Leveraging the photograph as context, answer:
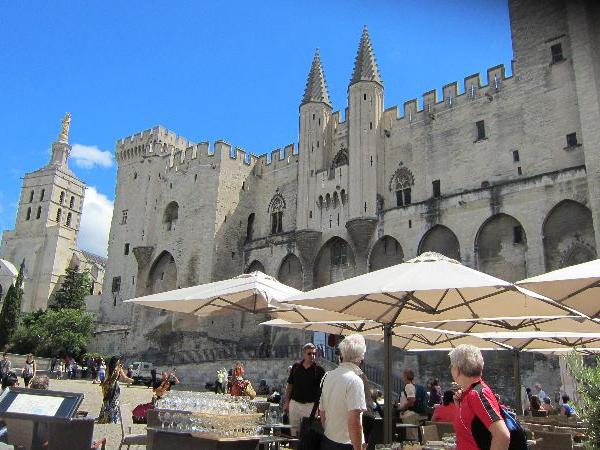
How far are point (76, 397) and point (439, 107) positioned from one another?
84.4 feet

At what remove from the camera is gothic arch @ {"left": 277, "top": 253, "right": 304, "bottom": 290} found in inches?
1191

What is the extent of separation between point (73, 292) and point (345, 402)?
54.9 meters

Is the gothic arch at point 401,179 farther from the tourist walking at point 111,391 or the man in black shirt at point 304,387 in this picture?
the man in black shirt at point 304,387

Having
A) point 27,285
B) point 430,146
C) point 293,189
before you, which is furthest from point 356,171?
point 27,285

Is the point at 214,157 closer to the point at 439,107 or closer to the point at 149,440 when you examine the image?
the point at 439,107

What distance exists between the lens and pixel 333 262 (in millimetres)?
29125

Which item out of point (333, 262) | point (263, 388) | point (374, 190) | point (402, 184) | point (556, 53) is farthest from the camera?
point (333, 262)

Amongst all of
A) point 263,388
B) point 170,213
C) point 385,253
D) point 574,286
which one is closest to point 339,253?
point 385,253

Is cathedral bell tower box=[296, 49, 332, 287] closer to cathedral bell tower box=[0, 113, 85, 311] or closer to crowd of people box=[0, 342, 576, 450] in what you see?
crowd of people box=[0, 342, 576, 450]

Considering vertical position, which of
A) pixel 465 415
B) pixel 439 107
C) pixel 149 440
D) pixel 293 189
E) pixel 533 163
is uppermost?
pixel 439 107

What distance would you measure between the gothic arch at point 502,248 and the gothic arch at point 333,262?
6877 mm

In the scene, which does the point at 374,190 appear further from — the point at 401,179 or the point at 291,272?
the point at 291,272

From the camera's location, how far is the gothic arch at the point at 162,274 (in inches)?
1363

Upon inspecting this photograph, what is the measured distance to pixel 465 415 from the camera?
11.1ft
